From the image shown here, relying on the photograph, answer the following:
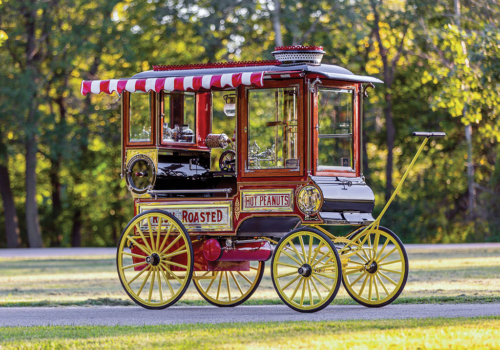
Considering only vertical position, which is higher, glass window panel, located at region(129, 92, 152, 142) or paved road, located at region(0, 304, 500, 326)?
glass window panel, located at region(129, 92, 152, 142)

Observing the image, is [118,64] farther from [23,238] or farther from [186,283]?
[186,283]

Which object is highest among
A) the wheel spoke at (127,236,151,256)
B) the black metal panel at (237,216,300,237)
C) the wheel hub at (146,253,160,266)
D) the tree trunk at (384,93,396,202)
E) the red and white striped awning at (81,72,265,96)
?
the tree trunk at (384,93,396,202)

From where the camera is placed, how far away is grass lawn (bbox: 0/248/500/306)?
523 inches

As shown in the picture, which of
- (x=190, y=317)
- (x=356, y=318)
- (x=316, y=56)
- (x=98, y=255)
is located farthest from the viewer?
(x=98, y=255)

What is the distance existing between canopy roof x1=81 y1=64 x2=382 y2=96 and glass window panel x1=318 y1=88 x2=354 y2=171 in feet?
0.98

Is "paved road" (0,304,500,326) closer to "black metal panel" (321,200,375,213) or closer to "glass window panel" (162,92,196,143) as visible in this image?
"black metal panel" (321,200,375,213)

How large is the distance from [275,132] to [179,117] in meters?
1.73

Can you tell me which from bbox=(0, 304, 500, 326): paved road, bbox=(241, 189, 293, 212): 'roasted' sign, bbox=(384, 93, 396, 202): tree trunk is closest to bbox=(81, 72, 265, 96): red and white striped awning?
bbox=(241, 189, 293, 212): 'roasted' sign

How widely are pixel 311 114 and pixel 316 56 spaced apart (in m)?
0.78

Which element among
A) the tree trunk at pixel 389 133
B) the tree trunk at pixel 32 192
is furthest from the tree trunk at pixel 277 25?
the tree trunk at pixel 32 192

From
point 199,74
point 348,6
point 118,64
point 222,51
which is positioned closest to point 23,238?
point 118,64

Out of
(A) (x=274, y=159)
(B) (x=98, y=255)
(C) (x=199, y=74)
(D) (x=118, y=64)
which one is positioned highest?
(D) (x=118, y=64)

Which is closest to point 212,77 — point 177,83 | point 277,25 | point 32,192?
point 177,83

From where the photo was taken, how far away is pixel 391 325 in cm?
880
